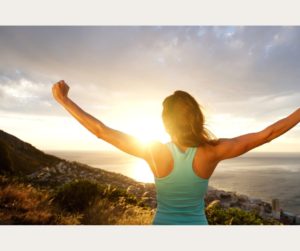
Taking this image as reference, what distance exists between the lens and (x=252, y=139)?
1.66 m

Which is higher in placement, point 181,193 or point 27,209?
→ point 181,193

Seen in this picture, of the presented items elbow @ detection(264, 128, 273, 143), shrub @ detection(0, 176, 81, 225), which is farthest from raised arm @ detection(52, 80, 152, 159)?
shrub @ detection(0, 176, 81, 225)

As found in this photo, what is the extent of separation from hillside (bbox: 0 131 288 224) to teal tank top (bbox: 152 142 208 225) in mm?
3120

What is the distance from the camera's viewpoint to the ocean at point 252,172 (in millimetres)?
7074

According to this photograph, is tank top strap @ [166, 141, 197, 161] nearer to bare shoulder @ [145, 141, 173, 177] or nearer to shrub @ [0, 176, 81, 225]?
bare shoulder @ [145, 141, 173, 177]

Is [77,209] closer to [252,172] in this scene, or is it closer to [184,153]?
[252,172]

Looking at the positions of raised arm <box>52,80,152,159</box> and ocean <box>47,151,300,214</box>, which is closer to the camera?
raised arm <box>52,80,152,159</box>

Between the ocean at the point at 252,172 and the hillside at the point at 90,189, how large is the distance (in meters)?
0.21

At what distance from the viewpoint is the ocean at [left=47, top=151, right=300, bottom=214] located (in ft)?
23.2

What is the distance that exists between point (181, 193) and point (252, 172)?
6075mm

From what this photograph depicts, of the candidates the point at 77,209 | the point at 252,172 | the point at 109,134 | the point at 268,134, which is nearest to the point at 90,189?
the point at 77,209

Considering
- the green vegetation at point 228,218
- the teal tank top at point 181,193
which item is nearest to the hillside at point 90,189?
the green vegetation at point 228,218
